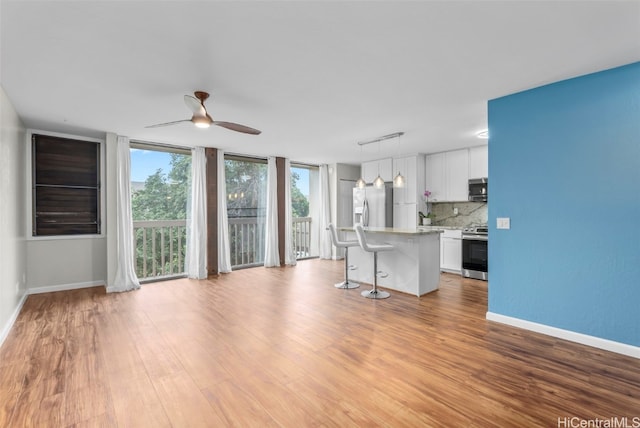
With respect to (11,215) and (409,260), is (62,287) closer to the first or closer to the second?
(11,215)

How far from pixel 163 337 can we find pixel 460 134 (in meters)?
5.01

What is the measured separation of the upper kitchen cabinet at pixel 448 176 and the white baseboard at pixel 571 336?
3.09 m

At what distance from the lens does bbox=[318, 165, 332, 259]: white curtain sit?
771 cm

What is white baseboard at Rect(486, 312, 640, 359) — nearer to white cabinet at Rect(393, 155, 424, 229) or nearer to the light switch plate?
the light switch plate

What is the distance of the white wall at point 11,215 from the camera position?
299 centimetres

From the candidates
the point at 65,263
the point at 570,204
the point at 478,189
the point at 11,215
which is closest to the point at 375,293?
the point at 570,204

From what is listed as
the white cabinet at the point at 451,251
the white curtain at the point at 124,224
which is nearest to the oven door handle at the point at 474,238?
the white cabinet at the point at 451,251

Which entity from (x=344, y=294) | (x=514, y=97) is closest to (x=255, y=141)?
(x=344, y=294)

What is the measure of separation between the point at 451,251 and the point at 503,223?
2641 mm

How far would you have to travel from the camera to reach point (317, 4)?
5.86 feet

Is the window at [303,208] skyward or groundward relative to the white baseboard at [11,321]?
skyward

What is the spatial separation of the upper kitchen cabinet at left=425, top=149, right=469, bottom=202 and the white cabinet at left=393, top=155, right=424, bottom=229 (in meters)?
0.21

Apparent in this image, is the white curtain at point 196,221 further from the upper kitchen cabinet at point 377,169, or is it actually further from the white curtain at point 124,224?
the upper kitchen cabinet at point 377,169

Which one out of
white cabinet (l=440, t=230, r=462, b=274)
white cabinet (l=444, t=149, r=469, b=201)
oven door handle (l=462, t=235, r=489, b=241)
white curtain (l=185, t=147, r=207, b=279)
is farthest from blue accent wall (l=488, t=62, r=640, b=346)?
white curtain (l=185, t=147, r=207, b=279)
